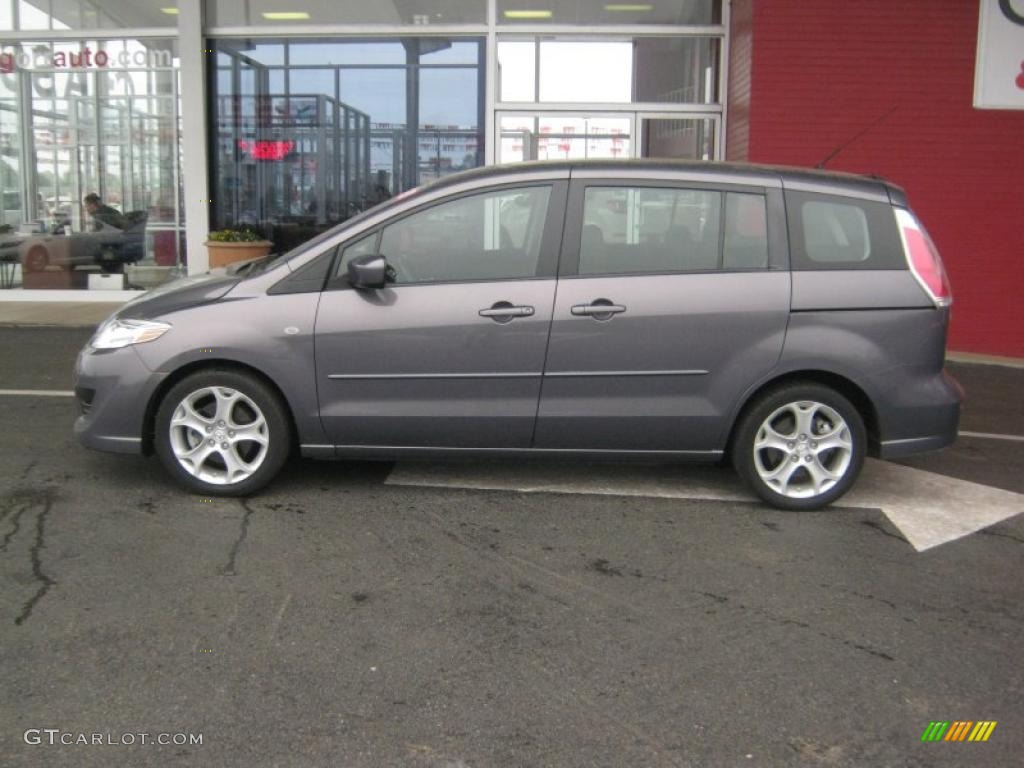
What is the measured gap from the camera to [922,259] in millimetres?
5129

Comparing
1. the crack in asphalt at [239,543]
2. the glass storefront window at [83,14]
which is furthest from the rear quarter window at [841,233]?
the glass storefront window at [83,14]

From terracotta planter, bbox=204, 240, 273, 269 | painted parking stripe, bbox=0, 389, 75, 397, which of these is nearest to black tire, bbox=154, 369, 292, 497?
painted parking stripe, bbox=0, 389, 75, 397

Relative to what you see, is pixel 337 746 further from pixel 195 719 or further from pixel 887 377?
pixel 887 377

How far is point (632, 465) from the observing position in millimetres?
6004

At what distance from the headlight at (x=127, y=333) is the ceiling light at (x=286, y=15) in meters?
9.80

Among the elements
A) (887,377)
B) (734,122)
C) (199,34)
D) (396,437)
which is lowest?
(396,437)

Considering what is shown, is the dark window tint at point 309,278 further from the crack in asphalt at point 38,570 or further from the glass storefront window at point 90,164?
the glass storefront window at point 90,164

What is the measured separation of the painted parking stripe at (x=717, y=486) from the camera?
526cm

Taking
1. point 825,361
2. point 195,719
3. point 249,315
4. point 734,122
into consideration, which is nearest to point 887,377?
point 825,361

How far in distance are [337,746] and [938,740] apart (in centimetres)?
178

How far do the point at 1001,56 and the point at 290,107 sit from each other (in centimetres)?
885

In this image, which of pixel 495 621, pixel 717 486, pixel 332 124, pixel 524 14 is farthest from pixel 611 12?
pixel 495 621

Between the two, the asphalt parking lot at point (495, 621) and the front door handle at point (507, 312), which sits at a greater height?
the front door handle at point (507, 312)

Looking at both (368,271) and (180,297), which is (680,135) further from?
(180,297)
